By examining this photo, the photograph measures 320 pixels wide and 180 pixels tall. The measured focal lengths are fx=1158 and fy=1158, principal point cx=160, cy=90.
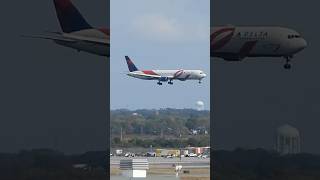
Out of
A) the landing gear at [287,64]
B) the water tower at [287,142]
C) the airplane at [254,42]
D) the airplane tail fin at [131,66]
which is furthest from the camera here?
the airplane tail fin at [131,66]

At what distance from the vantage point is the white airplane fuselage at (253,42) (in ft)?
132

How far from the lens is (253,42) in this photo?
42188mm

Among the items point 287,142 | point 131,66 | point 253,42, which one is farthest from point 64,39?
point 131,66

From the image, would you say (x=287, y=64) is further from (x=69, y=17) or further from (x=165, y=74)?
(x=165, y=74)

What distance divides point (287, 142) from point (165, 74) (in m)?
53.5

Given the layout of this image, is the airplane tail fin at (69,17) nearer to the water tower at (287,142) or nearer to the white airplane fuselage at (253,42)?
the white airplane fuselage at (253,42)

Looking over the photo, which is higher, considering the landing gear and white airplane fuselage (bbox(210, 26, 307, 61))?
white airplane fuselage (bbox(210, 26, 307, 61))

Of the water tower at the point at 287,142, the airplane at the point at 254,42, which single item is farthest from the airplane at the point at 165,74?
the water tower at the point at 287,142

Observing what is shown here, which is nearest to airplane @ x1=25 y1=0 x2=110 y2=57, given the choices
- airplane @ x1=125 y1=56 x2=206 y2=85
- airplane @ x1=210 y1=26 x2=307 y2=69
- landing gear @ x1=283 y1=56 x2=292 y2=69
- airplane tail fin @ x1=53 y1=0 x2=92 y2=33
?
airplane tail fin @ x1=53 y1=0 x2=92 y2=33

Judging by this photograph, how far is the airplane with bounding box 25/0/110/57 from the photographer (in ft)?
131

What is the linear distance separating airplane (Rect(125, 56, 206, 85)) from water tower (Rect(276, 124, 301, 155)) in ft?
165

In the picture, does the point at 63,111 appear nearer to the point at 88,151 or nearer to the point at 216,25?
the point at 88,151

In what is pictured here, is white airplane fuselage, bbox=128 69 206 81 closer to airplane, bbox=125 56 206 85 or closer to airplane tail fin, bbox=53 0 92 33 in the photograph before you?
airplane, bbox=125 56 206 85

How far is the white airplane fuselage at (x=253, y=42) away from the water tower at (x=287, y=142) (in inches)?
126
